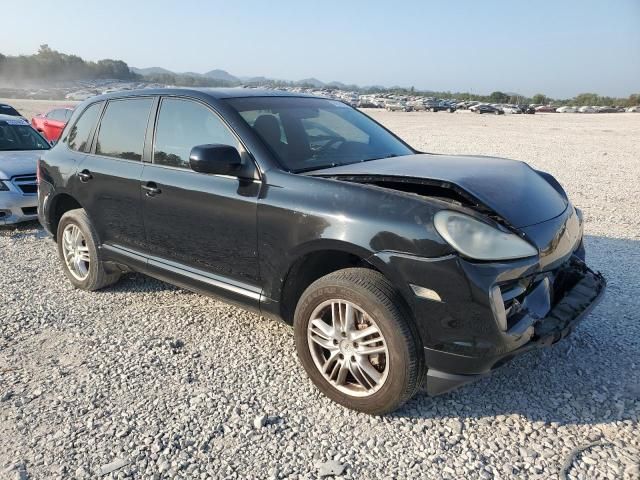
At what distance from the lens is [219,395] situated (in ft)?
10.3

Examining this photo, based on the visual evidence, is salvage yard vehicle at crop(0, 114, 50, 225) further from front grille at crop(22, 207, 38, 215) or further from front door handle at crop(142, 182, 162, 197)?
front door handle at crop(142, 182, 162, 197)

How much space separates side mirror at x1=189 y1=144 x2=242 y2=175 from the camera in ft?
10.3

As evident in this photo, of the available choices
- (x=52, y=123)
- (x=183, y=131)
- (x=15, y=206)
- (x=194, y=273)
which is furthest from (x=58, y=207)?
(x=52, y=123)

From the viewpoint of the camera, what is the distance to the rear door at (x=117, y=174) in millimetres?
4133

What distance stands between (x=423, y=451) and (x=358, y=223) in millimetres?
1221

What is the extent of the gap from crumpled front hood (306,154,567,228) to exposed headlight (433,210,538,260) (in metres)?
0.19

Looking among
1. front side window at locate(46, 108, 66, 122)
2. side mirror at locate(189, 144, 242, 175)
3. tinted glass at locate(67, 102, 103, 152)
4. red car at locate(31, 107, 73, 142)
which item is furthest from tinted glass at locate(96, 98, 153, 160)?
front side window at locate(46, 108, 66, 122)

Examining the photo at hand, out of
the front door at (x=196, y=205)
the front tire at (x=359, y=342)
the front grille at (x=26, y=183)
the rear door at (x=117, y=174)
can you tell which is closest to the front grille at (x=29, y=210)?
the front grille at (x=26, y=183)

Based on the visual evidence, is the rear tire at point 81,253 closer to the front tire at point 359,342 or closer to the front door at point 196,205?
the front door at point 196,205

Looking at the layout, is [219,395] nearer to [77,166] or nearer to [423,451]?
[423,451]

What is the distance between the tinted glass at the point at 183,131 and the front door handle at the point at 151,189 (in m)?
0.18

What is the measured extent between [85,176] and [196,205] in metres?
1.58

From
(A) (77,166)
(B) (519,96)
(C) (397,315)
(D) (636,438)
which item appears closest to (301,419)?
(C) (397,315)

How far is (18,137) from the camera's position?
8461 mm
